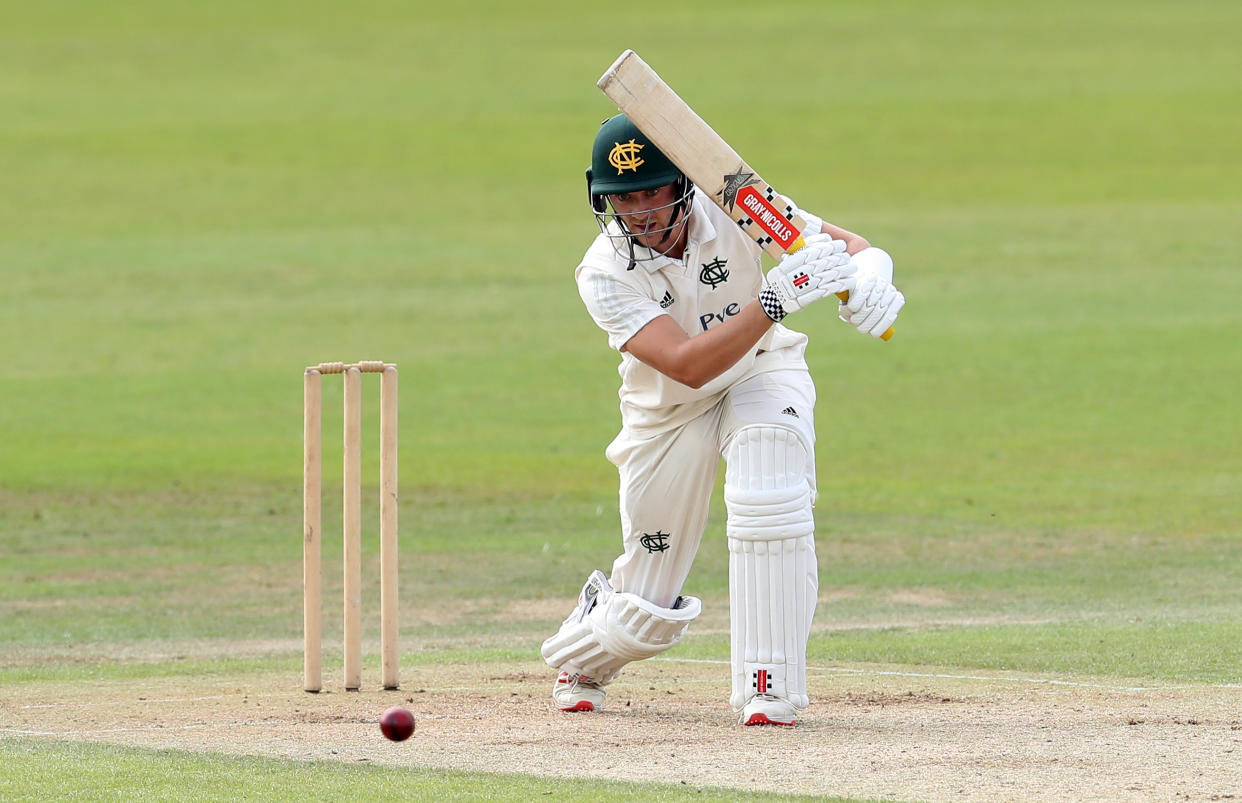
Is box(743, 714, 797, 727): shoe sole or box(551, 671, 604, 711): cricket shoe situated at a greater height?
box(551, 671, 604, 711): cricket shoe

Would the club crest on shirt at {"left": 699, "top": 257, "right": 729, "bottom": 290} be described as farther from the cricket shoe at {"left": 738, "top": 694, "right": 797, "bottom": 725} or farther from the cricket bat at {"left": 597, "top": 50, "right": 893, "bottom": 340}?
the cricket shoe at {"left": 738, "top": 694, "right": 797, "bottom": 725}

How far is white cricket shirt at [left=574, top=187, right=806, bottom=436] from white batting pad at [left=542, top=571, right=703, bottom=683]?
51 cm

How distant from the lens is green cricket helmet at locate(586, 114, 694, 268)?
5.26 m

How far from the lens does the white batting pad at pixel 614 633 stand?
5.48 m

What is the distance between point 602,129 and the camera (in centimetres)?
535

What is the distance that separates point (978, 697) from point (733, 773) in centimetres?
137

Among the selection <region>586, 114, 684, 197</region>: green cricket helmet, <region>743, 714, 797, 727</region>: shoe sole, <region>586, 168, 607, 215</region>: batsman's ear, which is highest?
<region>586, 114, 684, 197</region>: green cricket helmet

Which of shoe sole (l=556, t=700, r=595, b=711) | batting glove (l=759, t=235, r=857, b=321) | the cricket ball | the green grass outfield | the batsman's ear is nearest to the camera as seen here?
the cricket ball

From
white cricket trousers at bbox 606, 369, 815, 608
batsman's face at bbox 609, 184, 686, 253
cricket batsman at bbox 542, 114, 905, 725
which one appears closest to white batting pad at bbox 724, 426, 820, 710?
cricket batsman at bbox 542, 114, 905, 725

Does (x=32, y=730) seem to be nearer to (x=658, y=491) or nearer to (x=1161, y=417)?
(x=658, y=491)

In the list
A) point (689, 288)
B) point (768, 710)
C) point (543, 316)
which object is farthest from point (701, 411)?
point (543, 316)

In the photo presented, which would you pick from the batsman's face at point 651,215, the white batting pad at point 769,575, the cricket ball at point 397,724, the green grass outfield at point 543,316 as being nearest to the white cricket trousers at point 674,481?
the white batting pad at point 769,575

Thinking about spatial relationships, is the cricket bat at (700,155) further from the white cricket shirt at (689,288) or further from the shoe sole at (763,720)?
the shoe sole at (763,720)

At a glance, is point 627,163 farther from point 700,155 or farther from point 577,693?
point 577,693
